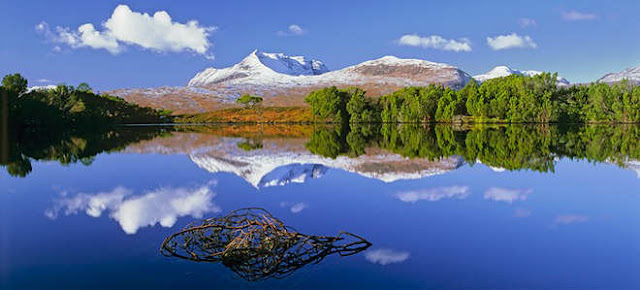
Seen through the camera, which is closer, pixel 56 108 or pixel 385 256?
pixel 385 256

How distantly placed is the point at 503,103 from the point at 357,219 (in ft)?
230

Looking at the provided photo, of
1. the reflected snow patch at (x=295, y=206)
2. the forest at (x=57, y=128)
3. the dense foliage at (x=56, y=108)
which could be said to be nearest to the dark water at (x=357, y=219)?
the reflected snow patch at (x=295, y=206)

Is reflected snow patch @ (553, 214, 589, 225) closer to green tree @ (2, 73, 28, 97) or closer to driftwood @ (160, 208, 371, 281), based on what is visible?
driftwood @ (160, 208, 371, 281)

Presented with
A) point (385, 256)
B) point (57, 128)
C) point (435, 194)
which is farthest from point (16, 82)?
point (385, 256)

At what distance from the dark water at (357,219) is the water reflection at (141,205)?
0.15ft

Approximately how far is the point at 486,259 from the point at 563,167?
13.7 meters

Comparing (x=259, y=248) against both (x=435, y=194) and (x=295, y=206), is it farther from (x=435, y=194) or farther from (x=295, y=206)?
(x=435, y=194)

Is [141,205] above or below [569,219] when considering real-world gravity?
above

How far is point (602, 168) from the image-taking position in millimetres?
18359

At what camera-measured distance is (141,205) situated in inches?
439

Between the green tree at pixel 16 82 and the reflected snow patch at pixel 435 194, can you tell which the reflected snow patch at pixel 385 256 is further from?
the green tree at pixel 16 82

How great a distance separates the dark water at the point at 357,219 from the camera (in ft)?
20.7

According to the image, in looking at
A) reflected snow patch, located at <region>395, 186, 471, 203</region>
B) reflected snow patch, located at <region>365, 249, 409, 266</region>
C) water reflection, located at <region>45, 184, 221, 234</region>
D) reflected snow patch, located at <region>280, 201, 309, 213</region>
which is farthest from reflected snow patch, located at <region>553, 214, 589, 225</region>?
water reflection, located at <region>45, 184, 221, 234</region>

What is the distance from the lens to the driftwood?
6.57 m
